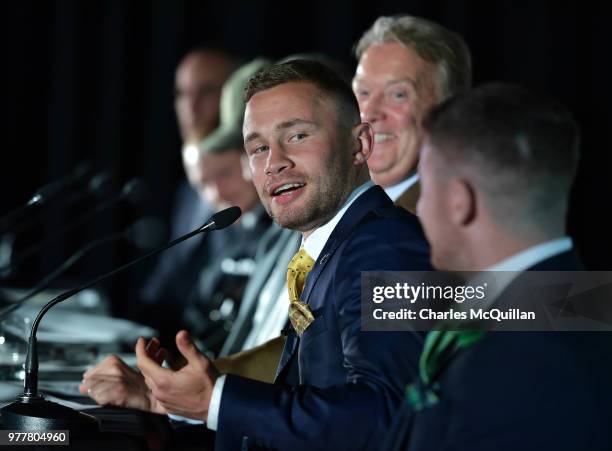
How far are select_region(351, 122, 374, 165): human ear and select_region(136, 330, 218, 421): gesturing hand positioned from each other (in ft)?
1.49

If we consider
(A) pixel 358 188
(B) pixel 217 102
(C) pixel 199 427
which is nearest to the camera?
(A) pixel 358 188

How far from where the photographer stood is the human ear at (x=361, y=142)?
5.75 feet

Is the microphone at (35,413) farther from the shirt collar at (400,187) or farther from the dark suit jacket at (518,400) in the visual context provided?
the shirt collar at (400,187)

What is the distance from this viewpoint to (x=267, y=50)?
207 inches

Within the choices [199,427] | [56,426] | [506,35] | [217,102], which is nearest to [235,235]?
[217,102]

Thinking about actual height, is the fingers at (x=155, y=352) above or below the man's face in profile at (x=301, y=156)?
below

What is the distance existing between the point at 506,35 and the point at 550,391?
3.59m

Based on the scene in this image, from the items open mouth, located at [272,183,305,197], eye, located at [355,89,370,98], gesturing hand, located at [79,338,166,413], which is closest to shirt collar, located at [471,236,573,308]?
open mouth, located at [272,183,305,197]

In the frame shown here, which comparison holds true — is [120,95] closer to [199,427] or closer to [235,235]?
[235,235]

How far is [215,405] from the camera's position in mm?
1478

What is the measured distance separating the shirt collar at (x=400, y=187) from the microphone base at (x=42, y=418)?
3.52 feet

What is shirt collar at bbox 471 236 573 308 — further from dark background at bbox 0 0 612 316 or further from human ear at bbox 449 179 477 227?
dark background at bbox 0 0 612 316

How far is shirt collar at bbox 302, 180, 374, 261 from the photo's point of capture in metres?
1.70

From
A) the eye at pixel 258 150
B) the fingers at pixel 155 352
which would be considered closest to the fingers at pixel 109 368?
the fingers at pixel 155 352
